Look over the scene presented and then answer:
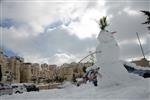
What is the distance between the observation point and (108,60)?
1130 centimetres

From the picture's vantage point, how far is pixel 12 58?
304ft

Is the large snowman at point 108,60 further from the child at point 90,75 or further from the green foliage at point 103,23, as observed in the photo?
the child at point 90,75

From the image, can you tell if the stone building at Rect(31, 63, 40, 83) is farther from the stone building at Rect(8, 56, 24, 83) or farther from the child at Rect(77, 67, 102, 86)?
the child at Rect(77, 67, 102, 86)

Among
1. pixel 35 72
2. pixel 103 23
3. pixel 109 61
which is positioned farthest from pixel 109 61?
pixel 35 72

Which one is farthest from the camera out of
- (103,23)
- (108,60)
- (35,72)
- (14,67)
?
(35,72)

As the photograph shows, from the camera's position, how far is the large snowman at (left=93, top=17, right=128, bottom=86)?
433 inches

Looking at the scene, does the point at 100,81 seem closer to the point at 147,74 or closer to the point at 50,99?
the point at 50,99

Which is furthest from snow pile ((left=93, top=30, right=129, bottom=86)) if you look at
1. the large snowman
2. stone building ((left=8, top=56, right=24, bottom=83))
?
stone building ((left=8, top=56, right=24, bottom=83))

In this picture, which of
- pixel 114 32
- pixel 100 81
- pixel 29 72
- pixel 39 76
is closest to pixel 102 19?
pixel 114 32

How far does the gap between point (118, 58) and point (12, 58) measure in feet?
277

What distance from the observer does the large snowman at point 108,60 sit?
1099 cm

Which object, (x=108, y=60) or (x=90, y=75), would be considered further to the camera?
(x=90, y=75)

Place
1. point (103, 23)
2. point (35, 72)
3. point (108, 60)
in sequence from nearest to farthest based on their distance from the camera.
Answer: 1. point (108, 60)
2. point (103, 23)
3. point (35, 72)

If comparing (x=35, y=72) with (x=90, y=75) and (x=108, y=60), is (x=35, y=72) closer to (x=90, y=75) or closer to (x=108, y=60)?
(x=90, y=75)
